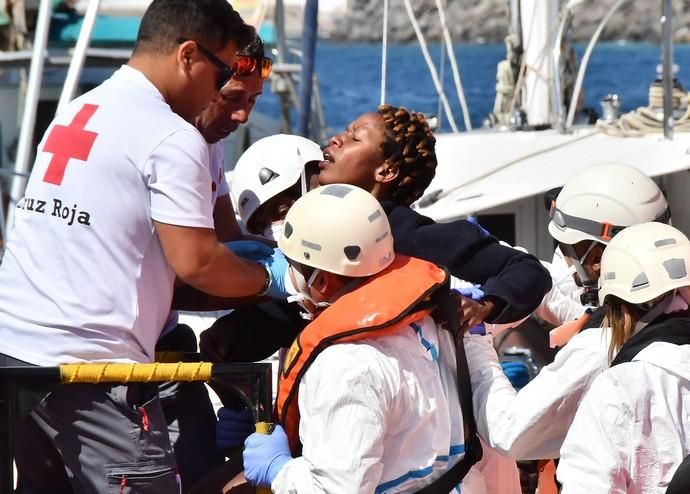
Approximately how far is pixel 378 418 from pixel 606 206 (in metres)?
1.21

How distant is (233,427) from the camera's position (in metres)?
3.63

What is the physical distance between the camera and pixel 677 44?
9106 cm

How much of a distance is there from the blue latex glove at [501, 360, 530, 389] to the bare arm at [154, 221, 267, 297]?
189 cm

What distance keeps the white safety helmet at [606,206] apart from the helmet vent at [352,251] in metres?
0.97

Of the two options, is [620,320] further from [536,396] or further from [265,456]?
[265,456]

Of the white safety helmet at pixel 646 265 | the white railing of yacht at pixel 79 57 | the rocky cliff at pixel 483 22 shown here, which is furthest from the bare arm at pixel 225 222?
the rocky cliff at pixel 483 22

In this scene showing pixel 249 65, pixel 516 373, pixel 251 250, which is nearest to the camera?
pixel 251 250

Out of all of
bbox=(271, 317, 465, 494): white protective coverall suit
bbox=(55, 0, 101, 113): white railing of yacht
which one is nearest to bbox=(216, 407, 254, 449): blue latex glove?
bbox=(271, 317, 465, 494): white protective coverall suit

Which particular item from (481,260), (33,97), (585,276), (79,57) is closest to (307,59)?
(79,57)

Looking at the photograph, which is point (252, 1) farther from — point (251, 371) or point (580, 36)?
point (580, 36)

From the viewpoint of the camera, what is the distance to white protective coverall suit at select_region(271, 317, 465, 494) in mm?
2922

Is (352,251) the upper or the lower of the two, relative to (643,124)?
upper

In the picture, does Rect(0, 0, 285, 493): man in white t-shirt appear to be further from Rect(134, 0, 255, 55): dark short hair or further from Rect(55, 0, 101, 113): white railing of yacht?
Rect(55, 0, 101, 113): white railing of yacht

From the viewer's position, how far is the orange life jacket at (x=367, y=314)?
9.83 feet
